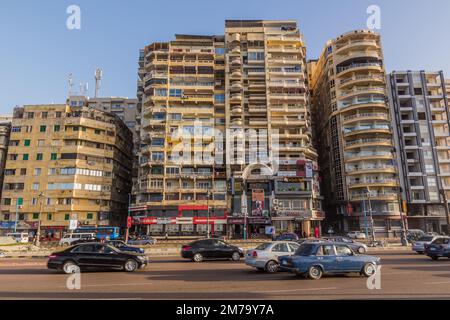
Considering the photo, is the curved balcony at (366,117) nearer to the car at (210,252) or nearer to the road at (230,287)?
the car at (210,252)

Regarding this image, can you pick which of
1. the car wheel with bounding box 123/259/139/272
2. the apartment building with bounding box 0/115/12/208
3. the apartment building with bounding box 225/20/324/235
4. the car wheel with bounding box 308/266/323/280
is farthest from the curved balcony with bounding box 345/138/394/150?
the apartment building with bounding box 0/115/12/208

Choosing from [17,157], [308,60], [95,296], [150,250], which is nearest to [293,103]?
[308,60]

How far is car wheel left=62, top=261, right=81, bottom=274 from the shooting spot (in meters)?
14.6

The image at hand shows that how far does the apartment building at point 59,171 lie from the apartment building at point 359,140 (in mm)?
48017

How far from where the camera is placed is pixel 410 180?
62.0 metres

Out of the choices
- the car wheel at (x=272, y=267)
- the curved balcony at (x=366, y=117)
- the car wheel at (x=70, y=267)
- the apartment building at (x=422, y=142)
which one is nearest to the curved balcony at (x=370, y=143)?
the curved balcony at (x=366, y=117)

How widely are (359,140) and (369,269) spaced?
5395 centimetres

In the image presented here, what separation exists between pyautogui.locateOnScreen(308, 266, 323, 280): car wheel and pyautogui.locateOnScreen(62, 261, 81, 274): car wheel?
10985 mm

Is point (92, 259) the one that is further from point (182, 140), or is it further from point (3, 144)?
point (3, 144)

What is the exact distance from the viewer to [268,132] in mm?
61625

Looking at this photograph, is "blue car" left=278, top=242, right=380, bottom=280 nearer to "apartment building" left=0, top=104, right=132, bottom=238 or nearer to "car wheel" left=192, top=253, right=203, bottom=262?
"car wheel" left=192, top=253, right=203, bottom=262

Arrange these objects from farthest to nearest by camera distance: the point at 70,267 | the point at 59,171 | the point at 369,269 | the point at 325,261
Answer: the point at 59,171
the point at 70,267
the point at 369,269
the point at 325,261

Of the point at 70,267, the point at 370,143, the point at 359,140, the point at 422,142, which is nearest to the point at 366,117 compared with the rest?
the point at 359,140

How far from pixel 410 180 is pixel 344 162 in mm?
13882
